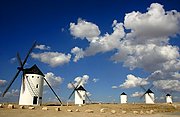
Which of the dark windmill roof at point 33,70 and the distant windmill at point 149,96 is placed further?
the distant windmill at point 149,96

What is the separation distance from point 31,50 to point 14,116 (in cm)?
3723

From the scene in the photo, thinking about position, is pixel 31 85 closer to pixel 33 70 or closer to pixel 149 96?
pixel 33 70

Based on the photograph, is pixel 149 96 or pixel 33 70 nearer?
pixel 33 70

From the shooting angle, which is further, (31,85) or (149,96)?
(149,96)

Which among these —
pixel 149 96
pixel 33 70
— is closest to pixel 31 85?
pixel 33 70

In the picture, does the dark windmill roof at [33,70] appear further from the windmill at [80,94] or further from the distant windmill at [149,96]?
the distant windmill at [149,96]

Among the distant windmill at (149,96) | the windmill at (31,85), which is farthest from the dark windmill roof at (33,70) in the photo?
the distant windmill at (149,96)

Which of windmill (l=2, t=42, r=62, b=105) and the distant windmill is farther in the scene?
the distant windmill

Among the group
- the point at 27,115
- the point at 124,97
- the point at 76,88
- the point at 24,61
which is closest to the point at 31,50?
the point at 24,61

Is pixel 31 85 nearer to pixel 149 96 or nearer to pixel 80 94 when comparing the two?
pixel 80 94

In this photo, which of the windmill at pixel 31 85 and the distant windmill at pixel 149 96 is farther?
the distant windmill at pixel 149 96

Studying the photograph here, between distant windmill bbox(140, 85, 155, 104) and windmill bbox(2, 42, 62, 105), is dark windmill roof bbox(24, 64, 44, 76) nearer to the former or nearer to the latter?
windmill bbox(2, 42, 62, 105)

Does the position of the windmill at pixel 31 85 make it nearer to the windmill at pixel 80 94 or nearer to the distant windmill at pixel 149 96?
the windmill at pixel 80 94

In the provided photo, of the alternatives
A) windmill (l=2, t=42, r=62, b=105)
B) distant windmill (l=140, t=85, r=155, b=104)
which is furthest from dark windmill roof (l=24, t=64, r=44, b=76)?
distant windmill (l=140, t=85, r=155, b=104)
